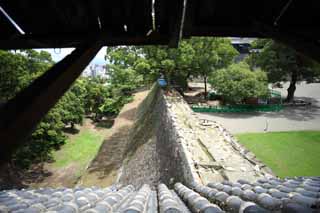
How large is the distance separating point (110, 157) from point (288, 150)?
842 centimetres

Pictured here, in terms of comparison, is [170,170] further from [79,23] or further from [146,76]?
[146,76]

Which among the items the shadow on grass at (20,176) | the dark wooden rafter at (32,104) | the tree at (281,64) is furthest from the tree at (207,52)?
the dark wooden rafter at (32,104)

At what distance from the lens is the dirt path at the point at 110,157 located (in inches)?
332

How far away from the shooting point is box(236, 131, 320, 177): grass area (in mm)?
7035

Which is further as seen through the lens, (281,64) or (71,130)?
(71,130)

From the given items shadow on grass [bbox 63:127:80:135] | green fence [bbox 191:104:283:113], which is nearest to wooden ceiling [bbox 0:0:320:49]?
green fence [bbox 191:104:283:113]

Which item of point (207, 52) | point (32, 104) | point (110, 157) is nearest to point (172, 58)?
point (207, 52)

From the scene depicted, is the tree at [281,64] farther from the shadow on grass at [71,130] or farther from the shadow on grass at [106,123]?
the shadow on grass at [71,130]

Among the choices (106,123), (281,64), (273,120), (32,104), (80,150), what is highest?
(281,64)

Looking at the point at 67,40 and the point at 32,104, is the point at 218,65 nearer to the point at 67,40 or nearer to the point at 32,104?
the point at 67,40

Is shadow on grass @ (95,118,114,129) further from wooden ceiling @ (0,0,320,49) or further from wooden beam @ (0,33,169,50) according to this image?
wooden ceiling @ (0,0,320,49)

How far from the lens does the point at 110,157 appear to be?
34.8 feet

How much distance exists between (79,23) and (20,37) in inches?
26.3

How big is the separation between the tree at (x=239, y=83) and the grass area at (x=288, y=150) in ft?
13.9
